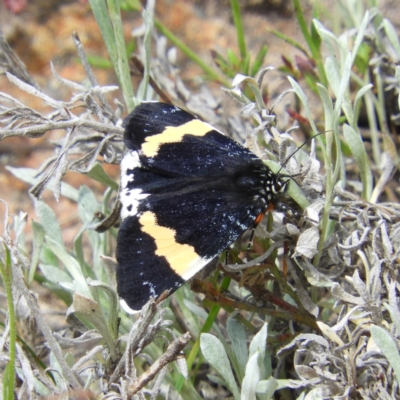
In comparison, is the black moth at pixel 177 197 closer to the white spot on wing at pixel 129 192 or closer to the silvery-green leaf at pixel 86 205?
the white spot on wing at pixel 129 192

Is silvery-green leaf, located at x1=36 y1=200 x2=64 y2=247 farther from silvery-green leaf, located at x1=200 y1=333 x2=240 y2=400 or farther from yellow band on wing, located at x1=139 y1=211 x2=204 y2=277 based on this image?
silvery-green leaf, located at x1=200 y1=333 x2=240 y2=400

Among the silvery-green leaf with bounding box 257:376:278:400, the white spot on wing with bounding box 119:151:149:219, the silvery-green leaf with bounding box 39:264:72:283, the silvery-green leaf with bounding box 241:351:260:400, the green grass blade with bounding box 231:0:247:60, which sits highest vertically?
the green grass blade with bounding box 231:0:247:60

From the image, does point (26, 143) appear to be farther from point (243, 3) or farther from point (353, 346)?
point (353, 346)

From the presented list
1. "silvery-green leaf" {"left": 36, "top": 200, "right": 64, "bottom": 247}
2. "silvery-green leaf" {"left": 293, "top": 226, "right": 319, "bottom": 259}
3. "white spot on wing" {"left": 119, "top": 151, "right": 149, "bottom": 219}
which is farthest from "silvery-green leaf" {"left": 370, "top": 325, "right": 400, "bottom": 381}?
"silvery-green leaf" {"left": 36, "top": 200, "right": 64, "bottom": 247}

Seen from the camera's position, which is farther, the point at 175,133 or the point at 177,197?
the point at 175,133

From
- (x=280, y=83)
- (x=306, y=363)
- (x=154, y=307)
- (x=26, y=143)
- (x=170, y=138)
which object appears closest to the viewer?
(x=154, y=307)

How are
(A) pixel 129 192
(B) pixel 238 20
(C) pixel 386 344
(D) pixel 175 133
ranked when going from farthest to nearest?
1. (B) pixel 238 20
2. (D) pixel 175 133
3. (A) pixel 129 192
4. (C) pixel 386 344

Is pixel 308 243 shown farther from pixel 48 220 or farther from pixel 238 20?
pixel 238 20

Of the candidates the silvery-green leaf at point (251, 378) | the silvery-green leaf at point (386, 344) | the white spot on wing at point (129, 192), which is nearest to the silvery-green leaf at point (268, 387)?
the silvery-green leaf at point (251, 378)

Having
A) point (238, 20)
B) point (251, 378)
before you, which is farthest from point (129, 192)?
point (238, 20)

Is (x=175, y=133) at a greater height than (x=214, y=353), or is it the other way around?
(x=175, y=133)

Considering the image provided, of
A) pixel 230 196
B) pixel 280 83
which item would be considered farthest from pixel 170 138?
pixel 280 83
